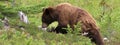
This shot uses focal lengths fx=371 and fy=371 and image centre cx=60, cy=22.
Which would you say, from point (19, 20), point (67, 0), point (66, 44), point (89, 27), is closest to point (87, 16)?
point (89, 27)

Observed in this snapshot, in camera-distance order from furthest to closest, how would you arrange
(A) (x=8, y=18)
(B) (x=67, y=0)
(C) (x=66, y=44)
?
1. (B) (x=67, y=0)
2. (A) (x=8, y=18)
3. (C) (x=66, y=44)

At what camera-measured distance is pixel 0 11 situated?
337 inches

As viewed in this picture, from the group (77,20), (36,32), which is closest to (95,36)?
(77,20)

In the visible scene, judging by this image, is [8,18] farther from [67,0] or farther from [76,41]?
[67,0]

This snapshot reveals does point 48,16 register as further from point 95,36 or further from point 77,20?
point 95,36

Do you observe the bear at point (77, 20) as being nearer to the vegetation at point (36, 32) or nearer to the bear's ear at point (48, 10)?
the bear's ear at point (48, 10)

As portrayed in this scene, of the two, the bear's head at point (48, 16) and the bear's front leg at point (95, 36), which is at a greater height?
the bear's head at point (48, 16)

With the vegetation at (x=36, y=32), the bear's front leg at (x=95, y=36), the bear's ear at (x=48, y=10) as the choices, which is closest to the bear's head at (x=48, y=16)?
the bear's ear at (x=48, y=10)

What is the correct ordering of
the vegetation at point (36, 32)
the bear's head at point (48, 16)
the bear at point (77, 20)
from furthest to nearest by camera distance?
the bear's head at point (48, 16) → the bear at point (77, 20) → the vegetation at point (36, 32)

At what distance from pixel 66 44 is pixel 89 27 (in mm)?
2996

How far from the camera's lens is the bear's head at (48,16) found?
1021 centimetres

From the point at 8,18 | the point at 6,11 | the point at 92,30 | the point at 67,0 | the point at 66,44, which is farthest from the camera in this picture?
the point at 67,0

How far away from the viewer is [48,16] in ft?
34.5

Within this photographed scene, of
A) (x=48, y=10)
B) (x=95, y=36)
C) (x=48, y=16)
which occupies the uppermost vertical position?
(x=48, y=10)
